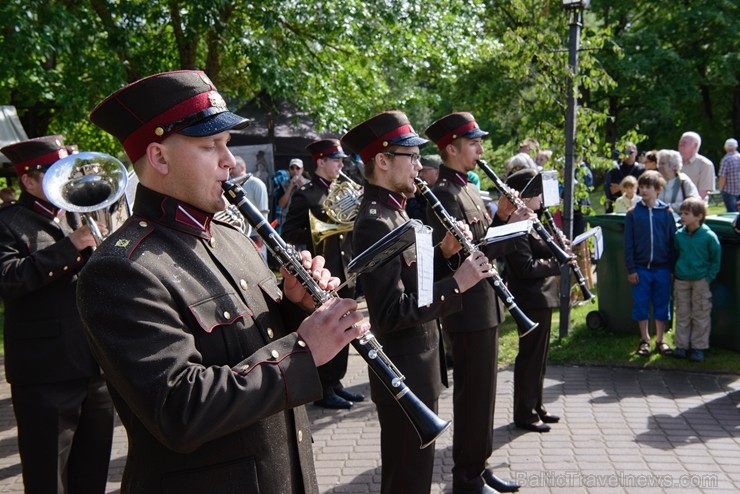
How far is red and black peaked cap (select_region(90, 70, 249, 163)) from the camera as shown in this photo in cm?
221

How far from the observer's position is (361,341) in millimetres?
2506

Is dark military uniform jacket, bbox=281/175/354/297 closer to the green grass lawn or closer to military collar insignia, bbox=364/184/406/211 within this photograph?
the green grass lawn

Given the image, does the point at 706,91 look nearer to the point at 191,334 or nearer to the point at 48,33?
the point at 48,33

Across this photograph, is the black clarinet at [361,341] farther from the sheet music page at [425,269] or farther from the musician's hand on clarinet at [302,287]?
the sheet music page at [425,269]

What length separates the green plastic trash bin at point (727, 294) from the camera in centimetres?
741

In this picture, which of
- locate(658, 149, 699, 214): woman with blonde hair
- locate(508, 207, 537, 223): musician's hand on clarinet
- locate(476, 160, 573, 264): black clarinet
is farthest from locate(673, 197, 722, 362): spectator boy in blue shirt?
locate(508, 207, 537, 223): musician's hand on clarinet

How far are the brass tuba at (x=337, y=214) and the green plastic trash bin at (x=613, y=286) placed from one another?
308cm

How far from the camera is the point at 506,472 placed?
16.8 ft

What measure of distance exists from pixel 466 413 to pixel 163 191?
2989mm

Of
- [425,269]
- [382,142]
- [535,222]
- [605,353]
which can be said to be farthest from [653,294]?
[425,269]

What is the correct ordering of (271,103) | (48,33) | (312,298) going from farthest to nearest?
(271,103) → (48,33) → (312,298)

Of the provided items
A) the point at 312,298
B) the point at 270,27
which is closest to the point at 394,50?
the point at 270,27

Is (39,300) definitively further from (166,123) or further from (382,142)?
(166,123)

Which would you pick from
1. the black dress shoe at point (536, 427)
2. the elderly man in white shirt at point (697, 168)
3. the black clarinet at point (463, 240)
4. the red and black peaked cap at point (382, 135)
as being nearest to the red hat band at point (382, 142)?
the red and black peaked cap at point (382, 135)
